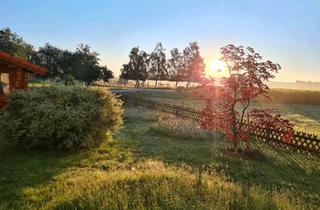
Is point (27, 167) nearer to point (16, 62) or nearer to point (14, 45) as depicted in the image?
point (16, 62)

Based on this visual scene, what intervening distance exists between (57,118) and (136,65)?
92.5 metres

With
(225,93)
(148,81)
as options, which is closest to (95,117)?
(225,93)

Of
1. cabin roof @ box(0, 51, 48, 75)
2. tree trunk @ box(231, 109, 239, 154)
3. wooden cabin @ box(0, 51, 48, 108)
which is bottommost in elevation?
tree trunk @ box(231, 109, 239, 154)

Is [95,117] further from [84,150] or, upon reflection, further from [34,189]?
[34,189]

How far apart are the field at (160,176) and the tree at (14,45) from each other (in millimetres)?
67812

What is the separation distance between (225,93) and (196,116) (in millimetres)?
10515

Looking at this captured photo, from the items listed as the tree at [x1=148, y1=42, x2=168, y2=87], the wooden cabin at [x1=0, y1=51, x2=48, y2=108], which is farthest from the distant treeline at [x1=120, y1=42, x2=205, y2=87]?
the wooden cabin at [x1=0, y1=51, x2=48, y2=108]

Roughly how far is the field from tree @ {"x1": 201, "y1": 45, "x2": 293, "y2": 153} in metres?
1.11

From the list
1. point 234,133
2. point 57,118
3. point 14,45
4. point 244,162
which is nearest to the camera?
point 244,162

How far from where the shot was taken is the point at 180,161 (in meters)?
12.5

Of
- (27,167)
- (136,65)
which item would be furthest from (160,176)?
(136,65)

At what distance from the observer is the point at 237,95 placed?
1455 centimetres

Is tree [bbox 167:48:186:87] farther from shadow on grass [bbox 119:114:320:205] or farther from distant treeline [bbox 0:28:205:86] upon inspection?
shadow on grass [bbox 119:114:320:205]

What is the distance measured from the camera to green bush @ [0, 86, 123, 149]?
13.3 m
